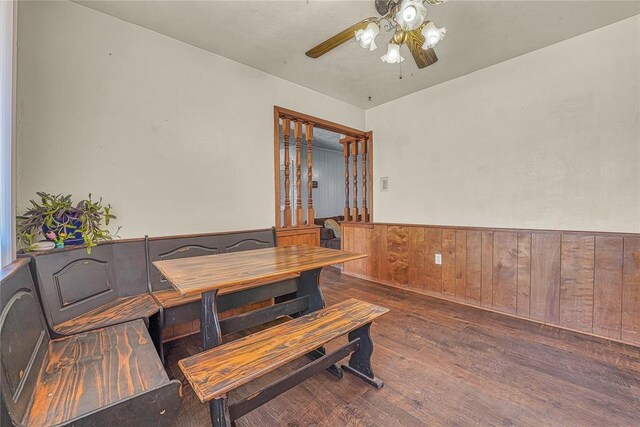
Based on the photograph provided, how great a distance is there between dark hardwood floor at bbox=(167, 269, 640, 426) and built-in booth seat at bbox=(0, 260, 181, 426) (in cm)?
50

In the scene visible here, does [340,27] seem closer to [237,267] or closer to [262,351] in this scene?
[237,267]

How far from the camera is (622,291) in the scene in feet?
7.14

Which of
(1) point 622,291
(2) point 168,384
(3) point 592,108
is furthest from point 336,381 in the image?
(3) point 592,108

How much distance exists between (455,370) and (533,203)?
1.83 m

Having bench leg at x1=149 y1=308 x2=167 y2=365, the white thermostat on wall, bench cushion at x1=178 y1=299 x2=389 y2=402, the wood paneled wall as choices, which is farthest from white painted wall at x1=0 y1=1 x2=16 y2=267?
the white thermostat on wall

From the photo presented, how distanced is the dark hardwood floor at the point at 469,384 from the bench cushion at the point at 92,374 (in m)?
0.49

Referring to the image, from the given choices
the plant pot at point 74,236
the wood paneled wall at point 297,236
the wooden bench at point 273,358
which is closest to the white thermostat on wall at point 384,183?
the wood paneled wall at point 297,236

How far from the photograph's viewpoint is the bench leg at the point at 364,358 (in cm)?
173

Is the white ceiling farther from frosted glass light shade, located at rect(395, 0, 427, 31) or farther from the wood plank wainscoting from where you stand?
the wood plank wainscoting

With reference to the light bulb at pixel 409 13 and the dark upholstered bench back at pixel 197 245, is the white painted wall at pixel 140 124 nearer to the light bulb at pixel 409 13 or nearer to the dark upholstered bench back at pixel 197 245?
the dark upholstered bench back at pixel 197 245

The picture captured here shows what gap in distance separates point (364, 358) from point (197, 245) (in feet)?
5.50

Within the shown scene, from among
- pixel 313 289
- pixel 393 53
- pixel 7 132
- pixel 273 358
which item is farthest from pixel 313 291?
pixel 7 132

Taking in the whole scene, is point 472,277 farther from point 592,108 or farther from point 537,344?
point 592,108

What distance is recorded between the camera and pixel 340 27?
7.13ft
